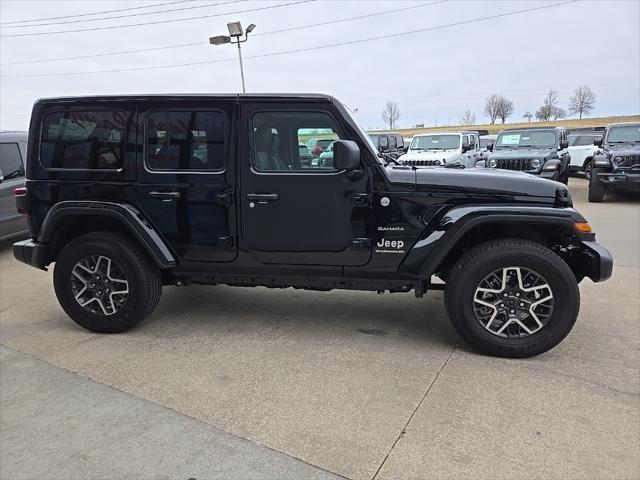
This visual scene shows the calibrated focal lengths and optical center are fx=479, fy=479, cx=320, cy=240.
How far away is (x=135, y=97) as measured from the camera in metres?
3.83

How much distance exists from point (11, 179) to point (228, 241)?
539 cm

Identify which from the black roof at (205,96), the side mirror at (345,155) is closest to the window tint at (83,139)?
the black roof at (205,96)

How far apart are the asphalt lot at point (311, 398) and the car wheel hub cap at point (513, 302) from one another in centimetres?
25

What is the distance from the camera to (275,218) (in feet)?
12.2

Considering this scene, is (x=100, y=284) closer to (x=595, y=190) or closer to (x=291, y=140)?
(x=291, y=140)

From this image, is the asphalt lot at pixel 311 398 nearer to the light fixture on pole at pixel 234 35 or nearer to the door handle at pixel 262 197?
the door handle at pixel 262 197

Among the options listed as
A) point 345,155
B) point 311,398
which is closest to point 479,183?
point 345,155

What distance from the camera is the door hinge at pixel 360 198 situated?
11.8ft

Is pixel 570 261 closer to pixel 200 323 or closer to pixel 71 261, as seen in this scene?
pixel 200 323

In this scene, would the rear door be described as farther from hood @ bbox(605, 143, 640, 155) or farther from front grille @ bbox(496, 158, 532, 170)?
hood @ bbox(605, 143, 640, 155)

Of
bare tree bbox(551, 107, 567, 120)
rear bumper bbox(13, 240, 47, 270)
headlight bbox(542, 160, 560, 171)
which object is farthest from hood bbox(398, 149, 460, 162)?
bare tree bbox(551, 107, 567, 120)

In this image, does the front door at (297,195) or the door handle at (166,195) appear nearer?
the front door at (297,195)

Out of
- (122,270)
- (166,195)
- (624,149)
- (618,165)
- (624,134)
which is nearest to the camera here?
(166,195)

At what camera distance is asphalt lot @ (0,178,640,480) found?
2.41 meters
